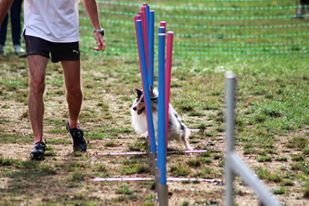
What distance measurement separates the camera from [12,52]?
44.2 ft

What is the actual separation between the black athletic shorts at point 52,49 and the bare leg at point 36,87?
2.0 inches

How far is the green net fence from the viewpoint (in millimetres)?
14500

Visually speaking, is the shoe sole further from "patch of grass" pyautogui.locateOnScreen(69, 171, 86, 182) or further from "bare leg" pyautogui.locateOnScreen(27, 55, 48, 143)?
"patch of grass" pyautogui.locateOnScreen(69, 171, 86, 182)

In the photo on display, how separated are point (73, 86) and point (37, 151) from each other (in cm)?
63

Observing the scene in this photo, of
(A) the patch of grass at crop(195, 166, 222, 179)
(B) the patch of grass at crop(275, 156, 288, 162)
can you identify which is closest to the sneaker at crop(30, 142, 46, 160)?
(A) the patch of grass at crop(195, 166, 222, 179)

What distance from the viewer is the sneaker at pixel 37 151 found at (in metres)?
6.58

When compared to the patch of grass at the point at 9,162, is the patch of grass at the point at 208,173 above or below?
below

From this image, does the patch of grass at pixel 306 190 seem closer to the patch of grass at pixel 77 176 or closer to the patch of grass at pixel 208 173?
the patch of grass at pixel 208 173

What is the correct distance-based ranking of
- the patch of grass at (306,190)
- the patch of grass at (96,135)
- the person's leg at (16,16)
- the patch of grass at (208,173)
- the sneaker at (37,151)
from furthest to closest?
the person's leg at (16,16), the patch of grass at (96,135), the sneaker at (37,151), the patch of grass at (208,173), the patch of grass at (306,190)

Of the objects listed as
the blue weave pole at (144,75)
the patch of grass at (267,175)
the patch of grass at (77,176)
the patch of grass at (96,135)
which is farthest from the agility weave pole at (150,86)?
the patch of grass at (96,135)

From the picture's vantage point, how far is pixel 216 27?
17.4 metres

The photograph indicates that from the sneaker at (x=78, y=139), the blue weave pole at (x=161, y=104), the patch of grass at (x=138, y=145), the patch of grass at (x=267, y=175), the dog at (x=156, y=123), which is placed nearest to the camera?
the blue weave pole at (x=161, y=104)

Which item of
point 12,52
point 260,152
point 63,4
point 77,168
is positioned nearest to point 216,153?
point 260,152

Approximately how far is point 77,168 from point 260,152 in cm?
166
